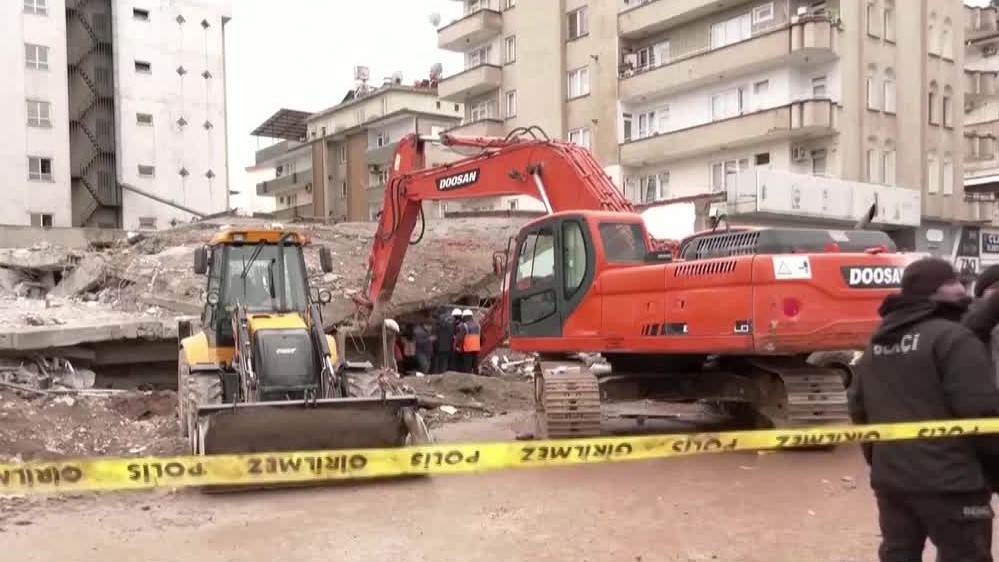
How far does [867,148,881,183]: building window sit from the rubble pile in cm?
1301

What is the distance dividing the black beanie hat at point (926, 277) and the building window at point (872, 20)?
88.4 ft

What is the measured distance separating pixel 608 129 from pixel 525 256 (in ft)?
79.0

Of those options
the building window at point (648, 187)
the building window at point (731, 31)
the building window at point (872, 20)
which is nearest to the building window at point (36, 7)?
the building window at point (648, 187)

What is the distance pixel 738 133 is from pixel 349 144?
33073mm

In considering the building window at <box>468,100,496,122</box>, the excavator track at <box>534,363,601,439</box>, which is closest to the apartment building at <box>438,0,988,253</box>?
the building window at <box>468,100,496,122</box>

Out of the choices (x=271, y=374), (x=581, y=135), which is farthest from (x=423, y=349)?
(x=581, y=135)

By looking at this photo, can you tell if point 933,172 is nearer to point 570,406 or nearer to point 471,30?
point 471,30

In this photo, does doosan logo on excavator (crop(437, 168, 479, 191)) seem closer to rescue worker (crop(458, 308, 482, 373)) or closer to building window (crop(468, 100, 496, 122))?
rescue worker (crop(458, 308, 482, 373))

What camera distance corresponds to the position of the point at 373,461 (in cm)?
454

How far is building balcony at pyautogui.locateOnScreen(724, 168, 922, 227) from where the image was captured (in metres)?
24.2

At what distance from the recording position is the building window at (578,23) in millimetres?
34344

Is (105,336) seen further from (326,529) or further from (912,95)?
(912,95)

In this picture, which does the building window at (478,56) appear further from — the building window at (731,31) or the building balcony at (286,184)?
the building balcony at (286,184)

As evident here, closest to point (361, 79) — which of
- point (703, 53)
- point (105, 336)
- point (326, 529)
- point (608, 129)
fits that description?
point (608, 129)
